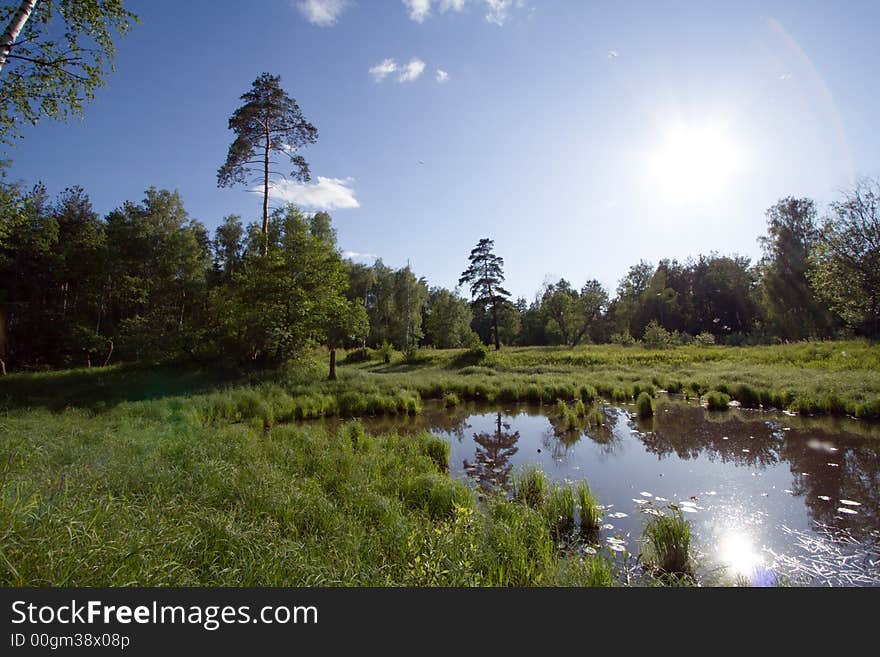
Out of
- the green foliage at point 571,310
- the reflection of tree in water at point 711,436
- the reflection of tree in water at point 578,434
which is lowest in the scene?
the reflection of tree in water at point 578,434

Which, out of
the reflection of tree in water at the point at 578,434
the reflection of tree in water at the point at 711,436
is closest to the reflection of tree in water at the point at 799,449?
the reflection of tree in water at the point at 711,436

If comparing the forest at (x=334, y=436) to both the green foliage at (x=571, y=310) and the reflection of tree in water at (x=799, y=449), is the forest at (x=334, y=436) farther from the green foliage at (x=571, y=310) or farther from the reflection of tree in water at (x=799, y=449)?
the green foliage at (x=571, y=310)

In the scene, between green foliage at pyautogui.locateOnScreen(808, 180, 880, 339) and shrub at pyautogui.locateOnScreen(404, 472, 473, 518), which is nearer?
shrub at pyautogui.locateOnScreen(404, 472, 473, 518)

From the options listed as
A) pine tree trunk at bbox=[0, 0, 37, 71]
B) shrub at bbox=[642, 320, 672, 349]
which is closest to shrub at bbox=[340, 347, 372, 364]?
shrub at bbox=[642, 320, 672, 349]

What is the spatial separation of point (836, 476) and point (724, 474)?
6.32 ft

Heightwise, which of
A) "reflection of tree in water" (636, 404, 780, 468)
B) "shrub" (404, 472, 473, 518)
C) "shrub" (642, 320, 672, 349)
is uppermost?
"shrub" (642, 320, 672, 349)

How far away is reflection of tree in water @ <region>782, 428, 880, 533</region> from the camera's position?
599 centimetres

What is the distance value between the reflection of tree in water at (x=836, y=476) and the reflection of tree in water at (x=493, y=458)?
508 centimetres

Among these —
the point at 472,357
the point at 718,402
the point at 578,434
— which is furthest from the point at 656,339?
the point at 578,434

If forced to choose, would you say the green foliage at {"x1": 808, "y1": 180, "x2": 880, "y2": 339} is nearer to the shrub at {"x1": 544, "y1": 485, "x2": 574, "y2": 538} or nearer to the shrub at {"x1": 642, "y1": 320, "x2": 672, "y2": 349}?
the shrub at {"x1": 642, "y1": 320, "x2": 672, "y2": 349}

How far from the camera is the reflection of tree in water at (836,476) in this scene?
5988mm

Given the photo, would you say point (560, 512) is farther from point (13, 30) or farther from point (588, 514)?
point (13, 30)

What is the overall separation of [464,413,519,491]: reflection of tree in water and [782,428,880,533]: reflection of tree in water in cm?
508

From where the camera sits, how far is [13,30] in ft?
18.4
